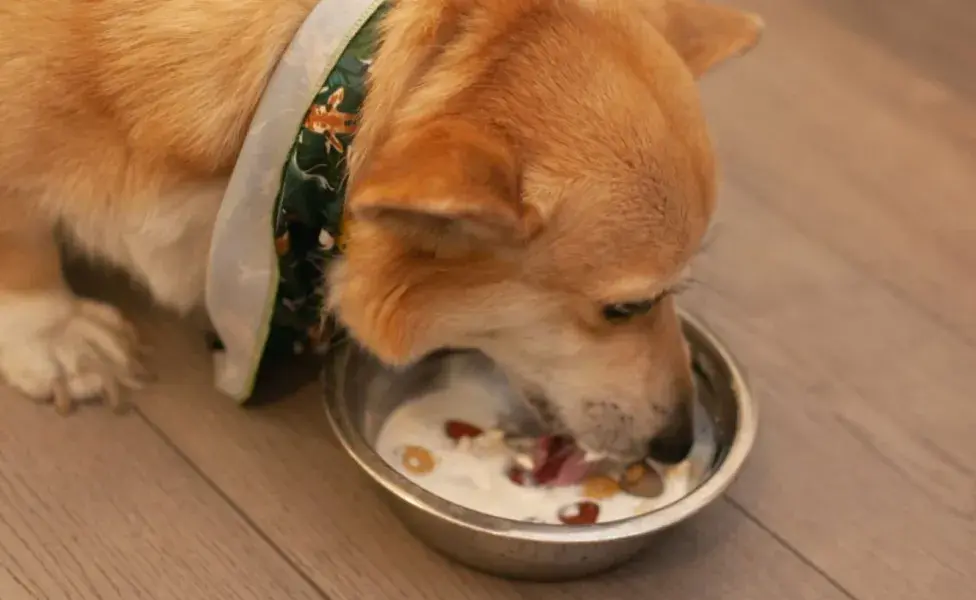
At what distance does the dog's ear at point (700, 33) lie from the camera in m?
1.17

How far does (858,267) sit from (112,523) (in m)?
1.12

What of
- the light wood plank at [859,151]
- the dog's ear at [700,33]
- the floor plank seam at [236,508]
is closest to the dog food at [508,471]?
the floor plank seam at [236,508]

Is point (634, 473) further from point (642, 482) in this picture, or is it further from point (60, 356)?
point (60, 356)

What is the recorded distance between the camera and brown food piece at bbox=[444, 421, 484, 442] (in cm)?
128

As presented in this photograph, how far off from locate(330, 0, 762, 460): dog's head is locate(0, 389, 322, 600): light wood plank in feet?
0.96

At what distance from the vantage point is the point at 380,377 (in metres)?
1.33

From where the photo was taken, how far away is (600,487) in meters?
1.24

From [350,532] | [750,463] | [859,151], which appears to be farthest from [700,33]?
[859,151]

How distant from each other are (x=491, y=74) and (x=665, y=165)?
0.18 meters

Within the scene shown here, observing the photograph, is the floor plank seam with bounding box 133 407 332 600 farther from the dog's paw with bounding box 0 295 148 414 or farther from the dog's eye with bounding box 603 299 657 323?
the dog's eye with bounding box 603 299 657 323

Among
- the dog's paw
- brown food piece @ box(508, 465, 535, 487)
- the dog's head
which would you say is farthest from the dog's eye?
the dog's paw

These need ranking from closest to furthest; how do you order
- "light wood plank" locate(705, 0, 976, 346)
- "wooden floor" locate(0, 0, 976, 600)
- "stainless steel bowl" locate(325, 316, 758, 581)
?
"stainless steel bowl" locate(325, 316, 758, 581) → "wooden floor" locate(0, 0, 976, 600) → "light wood plank" locate(705, 0, 976, 346)

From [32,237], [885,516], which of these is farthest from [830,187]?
[32,237]

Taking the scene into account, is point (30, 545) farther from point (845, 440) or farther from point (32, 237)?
point (845, 440)
